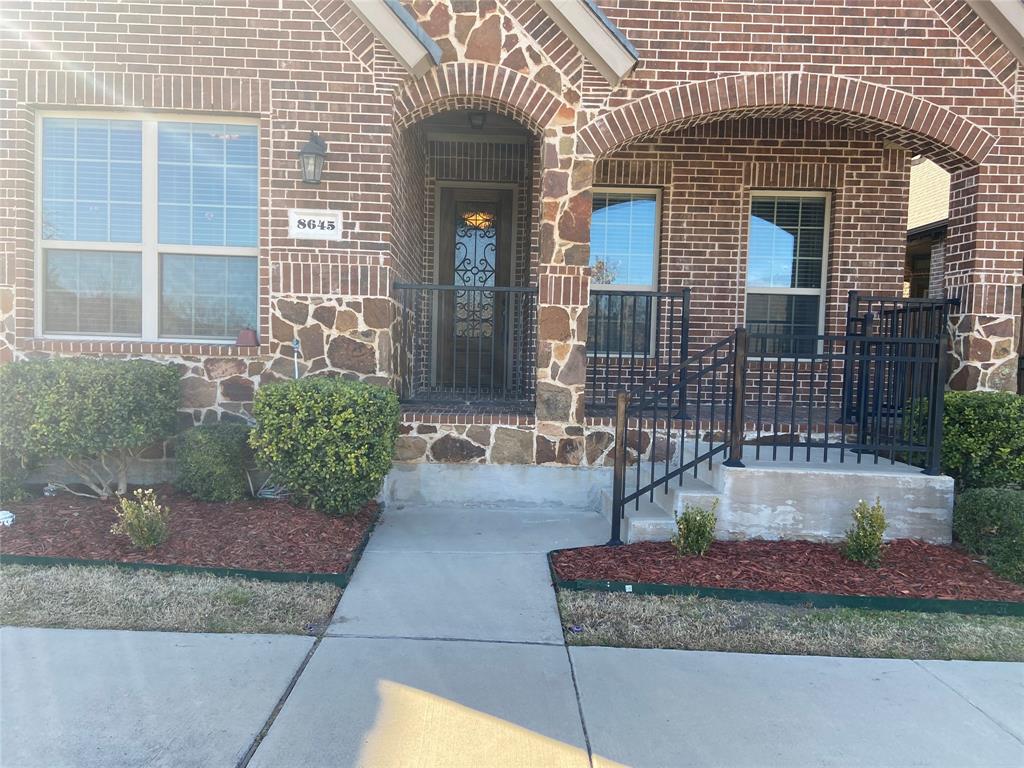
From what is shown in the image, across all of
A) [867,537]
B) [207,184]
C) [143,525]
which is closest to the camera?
[143,525]

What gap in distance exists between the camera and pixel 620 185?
26.4 ft

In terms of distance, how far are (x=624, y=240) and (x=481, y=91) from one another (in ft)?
8.88

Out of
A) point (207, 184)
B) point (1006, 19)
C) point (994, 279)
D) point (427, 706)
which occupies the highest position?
point (1006, 19)

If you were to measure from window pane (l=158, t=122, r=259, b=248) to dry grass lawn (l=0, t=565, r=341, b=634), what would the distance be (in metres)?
3.23

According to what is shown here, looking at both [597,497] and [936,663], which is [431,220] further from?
[936,663]

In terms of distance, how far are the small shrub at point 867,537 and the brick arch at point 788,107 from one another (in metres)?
3.56

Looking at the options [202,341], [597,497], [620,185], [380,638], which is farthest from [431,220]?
[380,638]

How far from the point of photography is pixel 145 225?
638 centimetres

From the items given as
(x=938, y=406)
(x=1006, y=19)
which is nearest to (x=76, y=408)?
(x=938, y=406)

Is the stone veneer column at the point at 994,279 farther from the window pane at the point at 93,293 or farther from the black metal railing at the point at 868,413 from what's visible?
the window pane at the point at 93,293

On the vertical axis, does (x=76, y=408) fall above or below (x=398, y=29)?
below

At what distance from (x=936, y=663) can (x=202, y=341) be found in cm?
618

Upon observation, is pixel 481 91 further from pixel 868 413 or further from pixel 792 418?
pixel 868 413

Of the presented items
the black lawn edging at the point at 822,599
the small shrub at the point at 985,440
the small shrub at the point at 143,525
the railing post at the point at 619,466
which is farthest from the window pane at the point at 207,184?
the small shrub at the point at 985,440
